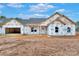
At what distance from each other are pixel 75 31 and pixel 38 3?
1.34ft

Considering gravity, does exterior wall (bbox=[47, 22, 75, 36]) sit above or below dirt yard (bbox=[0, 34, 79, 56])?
above

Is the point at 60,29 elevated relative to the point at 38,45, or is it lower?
elevated

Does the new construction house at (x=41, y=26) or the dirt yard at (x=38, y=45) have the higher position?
the new construction house at (x=41, y=26)

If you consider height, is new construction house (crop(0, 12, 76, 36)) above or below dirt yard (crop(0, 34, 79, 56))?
above

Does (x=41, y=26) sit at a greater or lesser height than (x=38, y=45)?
greater

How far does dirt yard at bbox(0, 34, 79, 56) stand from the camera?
2.48 m

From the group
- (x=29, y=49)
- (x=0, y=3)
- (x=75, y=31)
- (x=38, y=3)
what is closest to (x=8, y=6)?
(x=0, y=3)

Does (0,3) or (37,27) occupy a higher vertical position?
(0,3)

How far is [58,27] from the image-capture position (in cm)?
252

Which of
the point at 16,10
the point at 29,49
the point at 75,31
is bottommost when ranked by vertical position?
the point at 29,49

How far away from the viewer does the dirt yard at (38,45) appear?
2.48 m

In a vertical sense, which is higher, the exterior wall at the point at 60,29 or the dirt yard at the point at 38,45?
the exterior wall at the point at 60,29

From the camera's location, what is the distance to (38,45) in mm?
2508

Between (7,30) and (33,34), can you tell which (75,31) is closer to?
(33,34)
